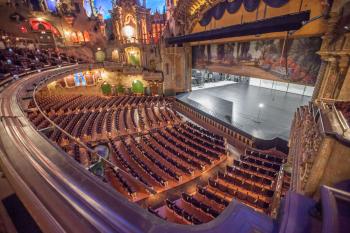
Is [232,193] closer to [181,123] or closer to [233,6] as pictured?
[181,123]

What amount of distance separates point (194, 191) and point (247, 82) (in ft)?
68.4

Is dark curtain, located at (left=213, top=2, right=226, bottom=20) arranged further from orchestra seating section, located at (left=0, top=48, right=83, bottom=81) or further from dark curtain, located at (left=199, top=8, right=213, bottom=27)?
orchestra seating section, located at (left=0, top=48, right=83, bottom=81)

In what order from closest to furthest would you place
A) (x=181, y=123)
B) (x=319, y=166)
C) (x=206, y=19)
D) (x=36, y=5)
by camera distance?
(x=319, y=166) → (x=181, y=123) → (x=206, y=19) → (x=36, y=5)

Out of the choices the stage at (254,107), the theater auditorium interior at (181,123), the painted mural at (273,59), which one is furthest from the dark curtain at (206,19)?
the stage at (254,107)

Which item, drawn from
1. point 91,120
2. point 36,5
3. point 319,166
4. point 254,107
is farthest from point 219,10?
point 36,5

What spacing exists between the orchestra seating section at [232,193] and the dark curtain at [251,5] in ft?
32.1

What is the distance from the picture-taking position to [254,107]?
14367 mm

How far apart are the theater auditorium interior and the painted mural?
0.07 metres

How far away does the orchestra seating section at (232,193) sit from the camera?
5770mm

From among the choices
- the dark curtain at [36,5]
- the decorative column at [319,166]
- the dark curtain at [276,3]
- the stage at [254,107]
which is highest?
the dark curtain at [36,5]

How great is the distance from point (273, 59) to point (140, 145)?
34.4 ft

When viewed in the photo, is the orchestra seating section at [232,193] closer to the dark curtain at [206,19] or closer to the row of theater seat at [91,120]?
the row of theater seat at [91,120]

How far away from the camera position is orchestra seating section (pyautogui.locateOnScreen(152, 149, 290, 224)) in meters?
5.77

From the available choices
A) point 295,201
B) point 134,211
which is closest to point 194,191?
point 295,201
